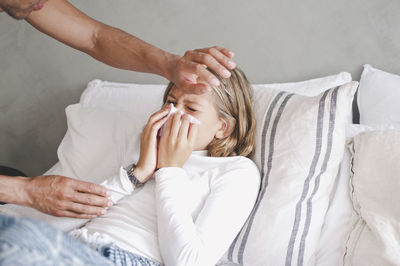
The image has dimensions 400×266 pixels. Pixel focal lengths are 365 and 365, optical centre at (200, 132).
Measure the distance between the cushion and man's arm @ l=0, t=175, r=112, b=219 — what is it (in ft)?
2.65

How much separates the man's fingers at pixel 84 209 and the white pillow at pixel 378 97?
1.15m

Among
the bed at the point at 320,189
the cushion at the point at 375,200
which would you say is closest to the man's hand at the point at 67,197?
the bed at the point at 320,189

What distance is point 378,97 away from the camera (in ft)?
5.03

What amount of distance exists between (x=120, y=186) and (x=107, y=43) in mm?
594

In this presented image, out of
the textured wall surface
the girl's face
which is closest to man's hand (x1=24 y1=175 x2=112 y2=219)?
the girl's face

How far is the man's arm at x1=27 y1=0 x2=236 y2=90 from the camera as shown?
1.28 m

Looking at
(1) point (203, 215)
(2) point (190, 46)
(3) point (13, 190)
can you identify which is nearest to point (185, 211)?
(1) point (203, 215)

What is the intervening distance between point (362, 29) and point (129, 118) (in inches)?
44.3

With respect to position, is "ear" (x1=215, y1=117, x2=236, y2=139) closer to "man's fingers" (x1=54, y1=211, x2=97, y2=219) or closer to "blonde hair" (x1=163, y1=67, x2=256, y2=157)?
"blonde hair" (x1=163, y1=67, x2=256, y2=157)

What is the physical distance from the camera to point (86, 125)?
5.43 feet

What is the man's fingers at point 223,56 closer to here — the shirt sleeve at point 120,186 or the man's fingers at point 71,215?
the shirt sleeve at point 120,186

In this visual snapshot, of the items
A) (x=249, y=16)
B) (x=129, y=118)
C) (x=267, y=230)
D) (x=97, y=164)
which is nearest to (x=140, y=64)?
(x=129, y=118)

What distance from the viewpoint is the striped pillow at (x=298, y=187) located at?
116 centimetres

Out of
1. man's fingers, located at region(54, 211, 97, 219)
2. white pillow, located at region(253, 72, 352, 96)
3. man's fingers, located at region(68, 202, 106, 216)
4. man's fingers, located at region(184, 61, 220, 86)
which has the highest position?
man's fingers, located at region(184, 61, 220, 86)
